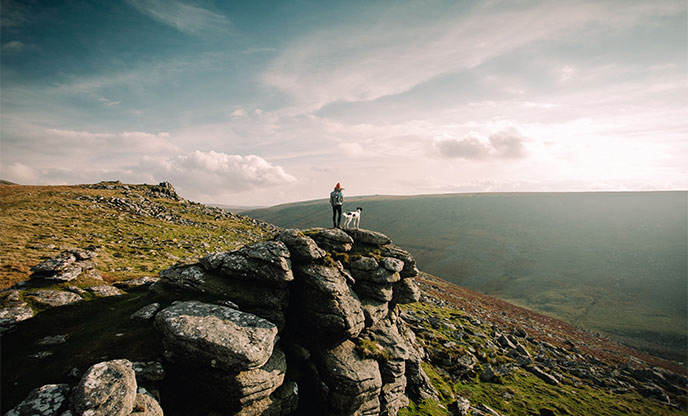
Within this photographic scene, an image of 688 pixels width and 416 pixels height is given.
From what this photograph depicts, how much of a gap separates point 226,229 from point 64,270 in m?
58.9

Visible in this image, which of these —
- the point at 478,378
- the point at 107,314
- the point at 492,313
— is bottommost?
the point at 492,313

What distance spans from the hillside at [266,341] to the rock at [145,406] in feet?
0.26

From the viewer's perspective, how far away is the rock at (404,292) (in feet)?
91.7

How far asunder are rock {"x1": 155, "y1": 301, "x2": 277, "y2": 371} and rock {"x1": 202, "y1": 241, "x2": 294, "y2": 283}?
3.38m

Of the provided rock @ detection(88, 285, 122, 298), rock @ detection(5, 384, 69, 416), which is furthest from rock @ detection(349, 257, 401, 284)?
rock @ detection(88, 285, 122, 298)

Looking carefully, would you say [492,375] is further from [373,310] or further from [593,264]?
[593,264]

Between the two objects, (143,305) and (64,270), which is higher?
(64,270)

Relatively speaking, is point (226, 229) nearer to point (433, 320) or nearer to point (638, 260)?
point (433, 320)

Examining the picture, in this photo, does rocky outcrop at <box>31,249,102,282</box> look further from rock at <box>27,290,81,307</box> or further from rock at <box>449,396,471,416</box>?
rock at <box>449,396,471,416</box>

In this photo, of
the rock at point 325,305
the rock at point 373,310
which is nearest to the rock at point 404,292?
the rock at point 373,310

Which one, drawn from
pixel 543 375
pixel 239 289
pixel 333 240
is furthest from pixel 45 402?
pixel 543 375

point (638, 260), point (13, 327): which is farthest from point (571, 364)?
point (638, 260)

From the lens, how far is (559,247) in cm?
14762

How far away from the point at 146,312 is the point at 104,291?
641 cm
